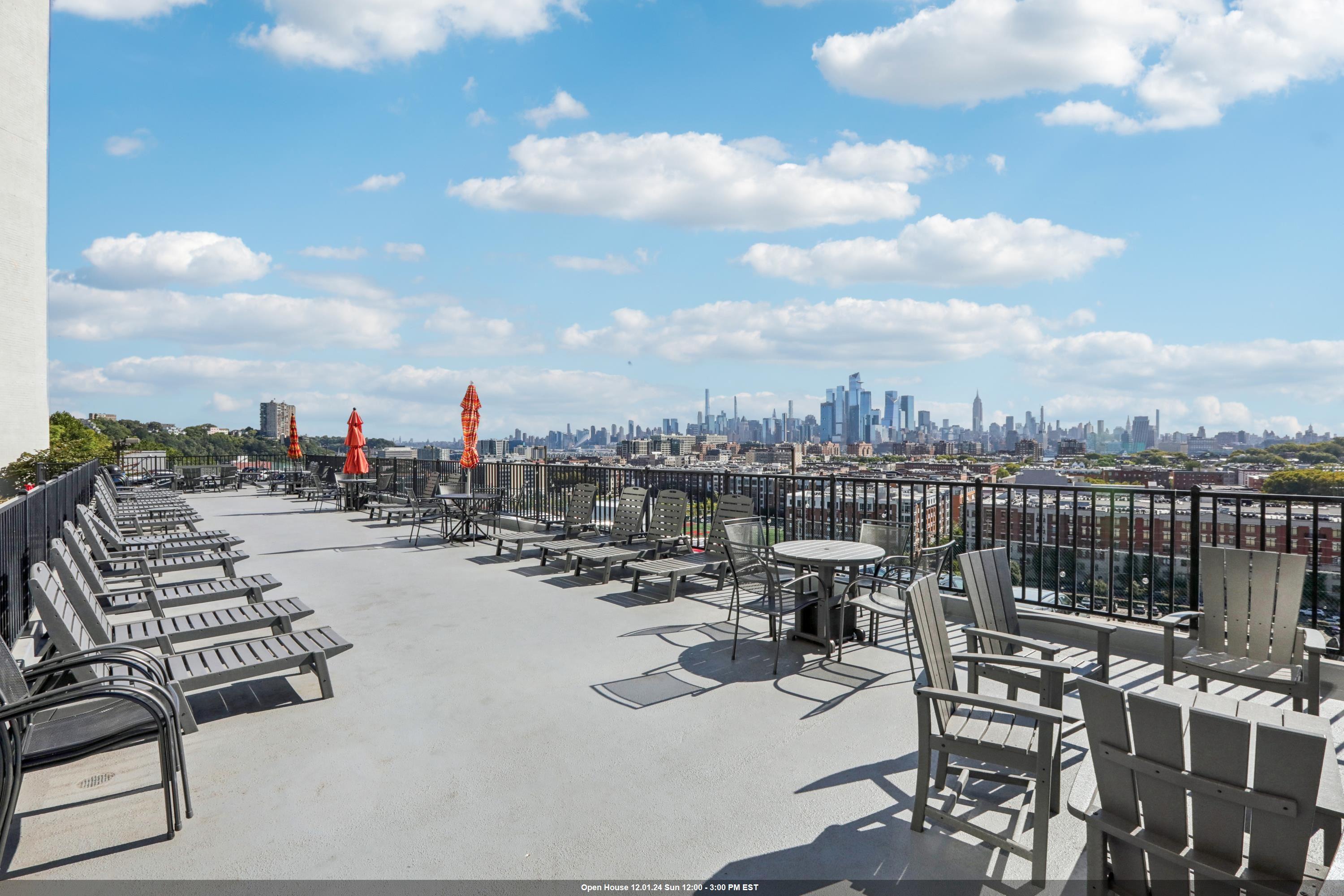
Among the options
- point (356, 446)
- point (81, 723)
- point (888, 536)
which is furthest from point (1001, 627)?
point (356, 446)

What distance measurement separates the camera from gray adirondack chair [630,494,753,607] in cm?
732

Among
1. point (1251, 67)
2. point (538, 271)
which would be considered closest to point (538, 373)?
point (538, 271)

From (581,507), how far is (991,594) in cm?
722

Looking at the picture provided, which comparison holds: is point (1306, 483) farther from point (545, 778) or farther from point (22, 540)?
point (22, 540)

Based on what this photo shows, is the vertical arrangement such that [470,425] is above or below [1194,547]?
above

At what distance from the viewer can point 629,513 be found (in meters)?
9.20

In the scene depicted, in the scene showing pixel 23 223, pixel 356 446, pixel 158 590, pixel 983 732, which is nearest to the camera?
pixel 983 732

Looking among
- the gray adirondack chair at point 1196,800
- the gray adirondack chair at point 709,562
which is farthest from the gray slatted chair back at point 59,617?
the gray adirondack chair at point 709,562

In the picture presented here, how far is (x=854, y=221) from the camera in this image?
19.9 metres

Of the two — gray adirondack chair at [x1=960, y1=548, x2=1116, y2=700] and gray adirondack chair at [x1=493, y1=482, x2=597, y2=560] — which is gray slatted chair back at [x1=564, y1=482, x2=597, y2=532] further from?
gray adirondack chair at [x1=960, y1=548, x2=1116, y2=700]

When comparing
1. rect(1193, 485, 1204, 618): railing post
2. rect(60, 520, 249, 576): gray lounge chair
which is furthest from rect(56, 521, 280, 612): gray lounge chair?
rect(1193, 485, 1204, 618): railing post

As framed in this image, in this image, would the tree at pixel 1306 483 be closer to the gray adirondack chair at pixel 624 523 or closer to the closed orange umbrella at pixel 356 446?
the gray adirondack chair at pixel 624 523

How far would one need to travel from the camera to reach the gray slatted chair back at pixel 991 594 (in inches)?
146

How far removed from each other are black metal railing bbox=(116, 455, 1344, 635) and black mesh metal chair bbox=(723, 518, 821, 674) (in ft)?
3.73
